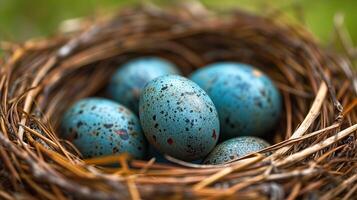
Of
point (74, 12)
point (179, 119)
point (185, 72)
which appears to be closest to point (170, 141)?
point (179, 119)

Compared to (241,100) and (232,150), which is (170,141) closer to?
(232,150)

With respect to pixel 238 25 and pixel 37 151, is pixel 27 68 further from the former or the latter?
pixel 238 25

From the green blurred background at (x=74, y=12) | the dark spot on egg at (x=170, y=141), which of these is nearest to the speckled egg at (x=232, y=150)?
the dark spot on egg at (x=170, y=141)

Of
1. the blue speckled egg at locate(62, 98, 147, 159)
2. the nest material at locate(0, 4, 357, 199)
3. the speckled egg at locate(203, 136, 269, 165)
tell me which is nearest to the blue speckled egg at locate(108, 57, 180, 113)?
the nest material at locate(0, 4, 357, 199)

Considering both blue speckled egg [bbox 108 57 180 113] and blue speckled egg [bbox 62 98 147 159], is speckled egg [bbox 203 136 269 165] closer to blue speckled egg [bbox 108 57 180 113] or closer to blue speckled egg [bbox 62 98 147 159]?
blue speckled egg [bbox 62 98 147 159]

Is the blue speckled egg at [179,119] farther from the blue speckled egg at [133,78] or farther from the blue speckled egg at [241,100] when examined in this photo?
the blue speckled egg at [133,78]

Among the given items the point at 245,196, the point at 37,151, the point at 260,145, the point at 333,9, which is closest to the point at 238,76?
the point at 260,145
